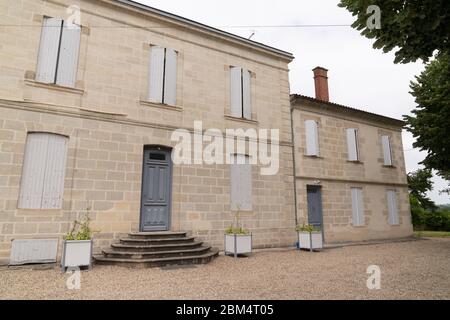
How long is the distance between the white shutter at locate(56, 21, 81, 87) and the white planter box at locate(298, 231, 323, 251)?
26.7 feet

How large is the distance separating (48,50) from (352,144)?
38.1ft

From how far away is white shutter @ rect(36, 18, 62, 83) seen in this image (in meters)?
7.32

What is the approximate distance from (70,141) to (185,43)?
15.3ft

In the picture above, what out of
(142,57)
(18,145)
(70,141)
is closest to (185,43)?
(142,57)

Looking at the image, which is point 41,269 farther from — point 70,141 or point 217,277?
point 217,277

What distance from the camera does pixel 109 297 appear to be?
4277mm

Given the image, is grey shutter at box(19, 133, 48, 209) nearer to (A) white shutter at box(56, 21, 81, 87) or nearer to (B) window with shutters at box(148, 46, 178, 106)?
(A) white shutter at box(56, 21, 81, 87)

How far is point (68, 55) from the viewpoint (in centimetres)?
767

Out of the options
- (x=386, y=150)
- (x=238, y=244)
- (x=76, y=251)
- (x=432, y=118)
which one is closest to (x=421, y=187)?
(x=386, y=150)

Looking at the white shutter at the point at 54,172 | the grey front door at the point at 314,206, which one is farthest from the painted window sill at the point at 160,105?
the grey front door at the point at 314,206

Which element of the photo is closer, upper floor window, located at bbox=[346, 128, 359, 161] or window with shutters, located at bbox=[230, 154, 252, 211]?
window with shutters, located at bbox=[230, 154, 252, 211]

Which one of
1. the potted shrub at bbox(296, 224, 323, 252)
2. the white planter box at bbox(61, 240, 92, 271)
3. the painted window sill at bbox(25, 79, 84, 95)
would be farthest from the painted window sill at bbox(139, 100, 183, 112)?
the potted shrub at bbox(296, 224, 323, 252)

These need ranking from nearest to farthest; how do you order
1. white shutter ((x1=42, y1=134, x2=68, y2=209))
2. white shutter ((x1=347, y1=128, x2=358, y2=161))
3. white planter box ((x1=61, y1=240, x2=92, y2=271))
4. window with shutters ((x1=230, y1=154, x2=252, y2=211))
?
white planter box ((x1=61, y1=240, x2=92, y2=271)) < white shutter ((x1=42, y1=134, x2=68, y2=209)) < window with shutters ((x1=230, y1=154, x2=252, y2=211)) < white shutter ((x1=347, y1=128, x2=358, y2=161))

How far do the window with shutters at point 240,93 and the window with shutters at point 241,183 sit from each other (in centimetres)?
154
